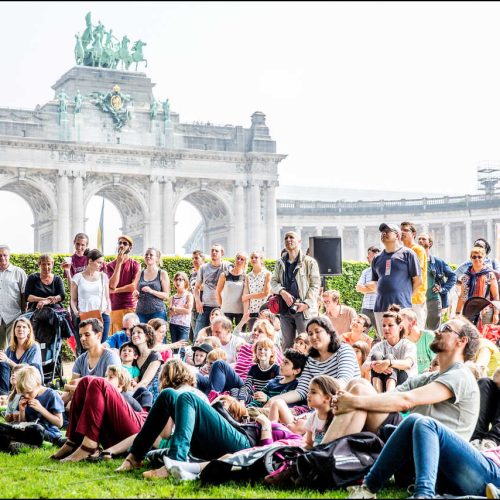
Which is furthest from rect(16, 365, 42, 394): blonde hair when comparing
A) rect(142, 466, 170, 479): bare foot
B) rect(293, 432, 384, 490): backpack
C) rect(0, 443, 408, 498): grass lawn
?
rect(293, 432, 384, 490): backpack

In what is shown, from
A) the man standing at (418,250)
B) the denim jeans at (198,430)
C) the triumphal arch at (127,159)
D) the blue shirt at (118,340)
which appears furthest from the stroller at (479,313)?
the triumphal arch at (127,159)

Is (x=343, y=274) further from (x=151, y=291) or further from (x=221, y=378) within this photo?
(x=221, y=378)

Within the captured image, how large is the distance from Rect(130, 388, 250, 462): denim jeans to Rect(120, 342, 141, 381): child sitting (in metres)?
2.69

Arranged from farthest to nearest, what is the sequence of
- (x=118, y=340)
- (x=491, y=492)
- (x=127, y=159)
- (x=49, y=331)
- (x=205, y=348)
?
(x=127, y=159)
(x=49, y=331)
(x=118, y=340)
(x=205, y=348)
(x=491, y=492)

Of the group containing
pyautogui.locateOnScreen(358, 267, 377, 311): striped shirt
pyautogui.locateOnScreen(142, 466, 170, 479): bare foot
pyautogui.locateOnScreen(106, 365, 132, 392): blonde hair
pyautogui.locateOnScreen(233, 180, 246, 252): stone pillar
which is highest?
pyautogui.locateOnScreen(233, 180, 246, 252): stone pillar

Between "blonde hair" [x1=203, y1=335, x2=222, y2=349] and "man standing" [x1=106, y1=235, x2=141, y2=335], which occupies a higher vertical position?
"man standing" [x1=106, y1=235, x2=141, y2=335]

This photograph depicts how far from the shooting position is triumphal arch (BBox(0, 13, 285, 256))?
52031mm

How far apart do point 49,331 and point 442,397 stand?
7865mm

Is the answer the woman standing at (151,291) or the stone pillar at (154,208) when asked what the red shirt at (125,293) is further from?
the stone pillar at (154,208)

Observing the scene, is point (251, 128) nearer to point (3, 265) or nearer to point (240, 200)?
point (240, 200)

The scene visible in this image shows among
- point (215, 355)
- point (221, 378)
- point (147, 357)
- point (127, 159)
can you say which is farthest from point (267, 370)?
point (127, 159)

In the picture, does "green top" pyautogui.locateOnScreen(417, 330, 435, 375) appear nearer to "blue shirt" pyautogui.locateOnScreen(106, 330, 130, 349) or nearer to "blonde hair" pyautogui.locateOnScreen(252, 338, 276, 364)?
"blonde hair" pyautogui.locateOnScreen(252, 338, 276, 364)

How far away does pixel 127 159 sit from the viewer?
54.2m

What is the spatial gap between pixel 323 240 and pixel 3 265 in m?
6.25
